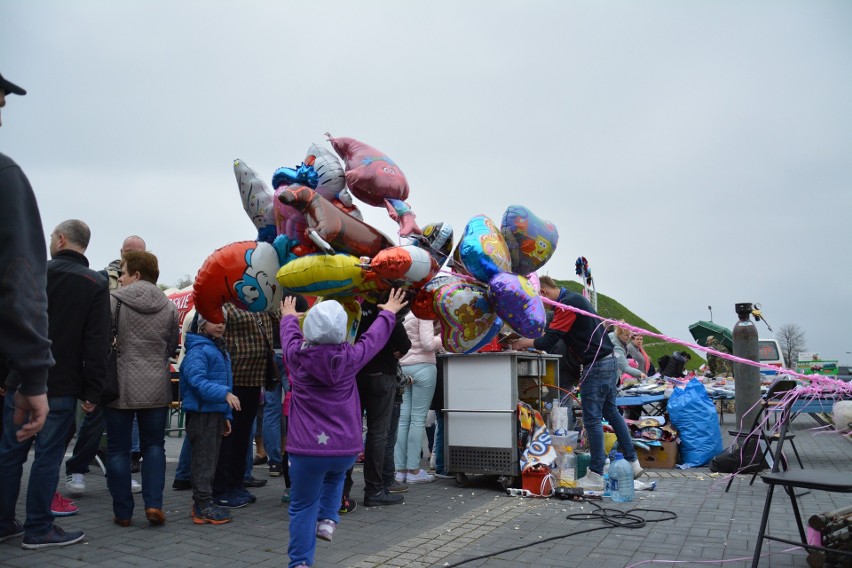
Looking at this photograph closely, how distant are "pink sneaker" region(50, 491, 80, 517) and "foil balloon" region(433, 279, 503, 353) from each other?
3.32 m

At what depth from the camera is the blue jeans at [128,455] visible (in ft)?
15.5

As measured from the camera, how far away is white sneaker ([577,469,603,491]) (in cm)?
631

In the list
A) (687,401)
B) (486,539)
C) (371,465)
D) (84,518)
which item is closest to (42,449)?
(84,518)

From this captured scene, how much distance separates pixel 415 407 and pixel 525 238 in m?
3.24

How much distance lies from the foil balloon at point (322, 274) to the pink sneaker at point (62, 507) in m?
2.88

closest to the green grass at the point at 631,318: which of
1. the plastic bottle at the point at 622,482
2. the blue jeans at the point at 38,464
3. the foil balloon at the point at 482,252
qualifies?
the plastic bottle at the point at 622,482

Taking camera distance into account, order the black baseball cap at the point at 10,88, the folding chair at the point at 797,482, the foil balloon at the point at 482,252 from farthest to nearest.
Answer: the foil balloon at the point at 482,252 < the folding chair at the point at 797,482 < the black baseball cap at the point at 10,88

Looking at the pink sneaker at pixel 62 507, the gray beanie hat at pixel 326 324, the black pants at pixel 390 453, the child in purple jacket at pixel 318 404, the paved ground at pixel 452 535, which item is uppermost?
the gray beanie hat at pixel 326 324

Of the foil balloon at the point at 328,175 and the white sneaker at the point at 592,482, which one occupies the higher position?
the foil balloon at the point at 328,175

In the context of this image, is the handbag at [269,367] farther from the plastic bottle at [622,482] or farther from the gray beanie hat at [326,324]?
the plastic bottle at [622,482]

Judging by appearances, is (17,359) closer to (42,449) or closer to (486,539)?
(42,449)

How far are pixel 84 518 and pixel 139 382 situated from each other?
1.23 meters

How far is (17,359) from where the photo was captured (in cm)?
193

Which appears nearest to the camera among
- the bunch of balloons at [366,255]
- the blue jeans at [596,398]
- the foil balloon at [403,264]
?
the foil balloon at [403,264]
